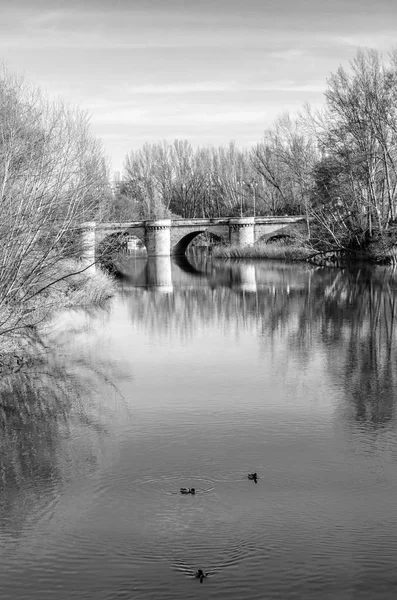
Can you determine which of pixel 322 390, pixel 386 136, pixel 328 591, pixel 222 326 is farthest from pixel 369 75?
pixel 328 591

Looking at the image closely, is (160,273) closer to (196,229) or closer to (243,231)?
(243,231)

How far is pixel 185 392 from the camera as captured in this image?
49.6 feet

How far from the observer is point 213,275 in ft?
137

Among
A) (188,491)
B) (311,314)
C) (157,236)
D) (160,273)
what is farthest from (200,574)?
(157,236)

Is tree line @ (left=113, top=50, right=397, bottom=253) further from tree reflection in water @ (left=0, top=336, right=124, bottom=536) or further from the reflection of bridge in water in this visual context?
tree reflection in water @ (left=0, top=336, right=124, bottom=536)

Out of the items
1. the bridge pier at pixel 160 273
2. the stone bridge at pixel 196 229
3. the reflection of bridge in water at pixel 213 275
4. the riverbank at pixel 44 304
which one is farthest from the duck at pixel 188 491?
the stone bridge at pixel 196 229

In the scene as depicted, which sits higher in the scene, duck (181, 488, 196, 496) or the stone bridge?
the stone bridge

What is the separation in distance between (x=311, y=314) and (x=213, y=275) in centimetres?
1699

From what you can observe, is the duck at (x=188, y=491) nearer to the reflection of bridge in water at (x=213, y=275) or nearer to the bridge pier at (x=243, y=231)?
the reflection of bridge in water at (x=213, y=275)

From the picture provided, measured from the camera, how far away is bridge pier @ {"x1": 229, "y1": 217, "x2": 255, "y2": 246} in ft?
194

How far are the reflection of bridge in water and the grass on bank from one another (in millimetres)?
2321

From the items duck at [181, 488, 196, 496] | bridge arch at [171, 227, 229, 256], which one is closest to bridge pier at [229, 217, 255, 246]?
bridge arch at [171, 227, 229, 256]

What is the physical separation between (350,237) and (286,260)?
5.64 meters

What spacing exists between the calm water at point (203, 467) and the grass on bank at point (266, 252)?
2741 centimetres
